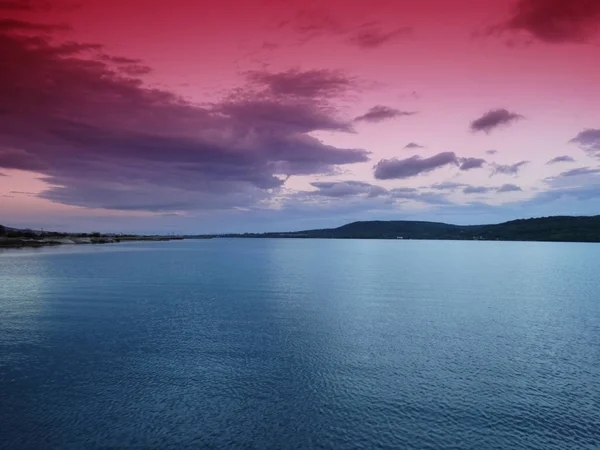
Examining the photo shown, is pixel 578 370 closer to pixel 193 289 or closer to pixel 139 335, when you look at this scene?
pixel 139 335

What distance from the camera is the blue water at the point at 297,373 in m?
23.0

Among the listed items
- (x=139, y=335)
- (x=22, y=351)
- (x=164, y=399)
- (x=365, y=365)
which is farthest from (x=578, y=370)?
(x=22, y=351)

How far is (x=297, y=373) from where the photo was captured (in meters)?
32.0

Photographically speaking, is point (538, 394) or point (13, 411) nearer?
point (13, 411)

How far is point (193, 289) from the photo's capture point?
75.1m

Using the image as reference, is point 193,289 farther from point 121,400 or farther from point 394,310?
point 121,400

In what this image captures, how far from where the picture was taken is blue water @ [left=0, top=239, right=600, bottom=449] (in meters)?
23.0

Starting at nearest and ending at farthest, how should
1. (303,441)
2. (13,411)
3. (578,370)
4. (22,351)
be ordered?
(303,441), (13,411), (578,370), (22,351)

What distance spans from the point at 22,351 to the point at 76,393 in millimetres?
12749

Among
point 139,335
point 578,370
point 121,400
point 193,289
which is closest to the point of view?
point 121,400

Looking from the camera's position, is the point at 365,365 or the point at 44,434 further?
the point at 365,365

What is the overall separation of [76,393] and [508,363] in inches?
1369

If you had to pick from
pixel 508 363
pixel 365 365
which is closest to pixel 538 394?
pixel 508 363

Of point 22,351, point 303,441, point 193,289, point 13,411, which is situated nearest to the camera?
point 303,441
